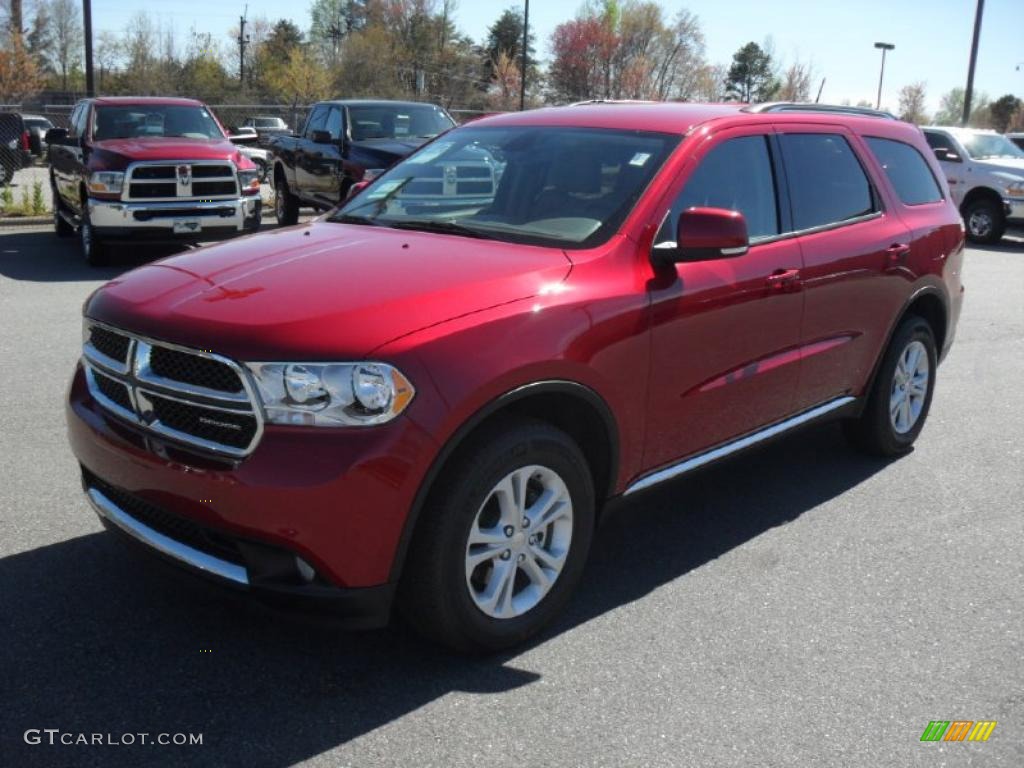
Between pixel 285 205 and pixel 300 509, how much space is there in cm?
1419

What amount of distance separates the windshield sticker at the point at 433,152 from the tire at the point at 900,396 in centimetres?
258

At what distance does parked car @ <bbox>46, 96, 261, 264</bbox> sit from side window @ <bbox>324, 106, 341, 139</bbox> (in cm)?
163

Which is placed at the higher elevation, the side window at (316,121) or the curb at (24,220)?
the side window at (316,121)

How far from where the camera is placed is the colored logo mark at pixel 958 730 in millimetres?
3121

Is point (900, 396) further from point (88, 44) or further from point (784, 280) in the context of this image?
point (88, 44)

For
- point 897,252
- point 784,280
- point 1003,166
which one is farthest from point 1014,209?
point 784,280

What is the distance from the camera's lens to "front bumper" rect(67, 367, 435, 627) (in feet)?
9.59

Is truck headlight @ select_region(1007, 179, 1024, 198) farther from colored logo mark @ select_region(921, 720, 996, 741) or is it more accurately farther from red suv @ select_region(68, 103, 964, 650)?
colored logo mark @ select_region(921, 720, 996, 741)

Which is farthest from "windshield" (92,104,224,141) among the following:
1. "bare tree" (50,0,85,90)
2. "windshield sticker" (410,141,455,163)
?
"bare tree" (50,0,85,90)

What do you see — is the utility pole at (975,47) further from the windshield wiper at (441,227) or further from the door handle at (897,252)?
the windshield wiper at (441,227)

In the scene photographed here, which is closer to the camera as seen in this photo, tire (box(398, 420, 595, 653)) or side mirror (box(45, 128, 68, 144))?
tire (box(398, 420, 595, 653))

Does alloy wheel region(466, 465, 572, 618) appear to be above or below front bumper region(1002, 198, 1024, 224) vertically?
below

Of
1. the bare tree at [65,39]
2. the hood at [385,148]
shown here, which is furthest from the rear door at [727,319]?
the bare tree at [65,39]

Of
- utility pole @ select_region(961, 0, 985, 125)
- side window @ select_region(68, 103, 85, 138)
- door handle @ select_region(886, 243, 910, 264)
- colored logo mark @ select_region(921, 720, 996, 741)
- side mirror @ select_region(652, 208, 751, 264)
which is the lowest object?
colored logo mark @ select_region(921, 720, 996, 741)
